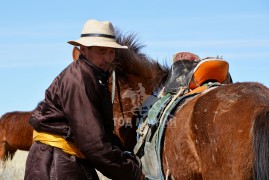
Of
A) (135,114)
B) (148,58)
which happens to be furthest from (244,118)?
(148,58)

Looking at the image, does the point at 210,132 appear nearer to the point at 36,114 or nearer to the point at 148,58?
the point at 36,114

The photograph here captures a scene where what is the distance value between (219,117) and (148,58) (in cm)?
258

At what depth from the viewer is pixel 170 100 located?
540cm

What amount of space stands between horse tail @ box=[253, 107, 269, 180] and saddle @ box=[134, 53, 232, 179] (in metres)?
1.15

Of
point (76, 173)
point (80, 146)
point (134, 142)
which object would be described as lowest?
point (134, 142)

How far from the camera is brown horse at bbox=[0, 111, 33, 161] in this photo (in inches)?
528

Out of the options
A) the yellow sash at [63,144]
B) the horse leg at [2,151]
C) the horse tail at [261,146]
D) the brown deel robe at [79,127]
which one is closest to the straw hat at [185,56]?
the horse tail at [261,146]

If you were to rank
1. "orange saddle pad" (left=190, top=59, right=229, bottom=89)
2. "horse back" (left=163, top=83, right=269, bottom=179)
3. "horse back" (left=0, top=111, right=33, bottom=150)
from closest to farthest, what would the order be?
1. "horse back" (left=163, top=83, right=269, bottom=179)
2. "orange saddle pad" (left=190, top=59, right=229, bottom=89)
3. "horse back" (left=0, top=111, right=33, bottom=150)

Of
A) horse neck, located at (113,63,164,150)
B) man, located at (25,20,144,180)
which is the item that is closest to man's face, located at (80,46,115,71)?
man, located at (25,20,144,180)

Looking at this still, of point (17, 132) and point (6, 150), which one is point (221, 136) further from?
point (6, 150)

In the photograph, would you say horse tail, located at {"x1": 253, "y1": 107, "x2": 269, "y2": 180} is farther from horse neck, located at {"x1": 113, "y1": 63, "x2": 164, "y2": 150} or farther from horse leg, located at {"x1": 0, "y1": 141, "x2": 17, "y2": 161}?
horse leg, located at {"x1": 0, "y1": 141, "x2": 17, "y2": 161}

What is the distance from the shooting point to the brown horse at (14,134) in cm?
1342

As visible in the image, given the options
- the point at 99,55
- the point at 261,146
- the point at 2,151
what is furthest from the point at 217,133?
the point at 2,151

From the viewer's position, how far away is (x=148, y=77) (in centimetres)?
652
